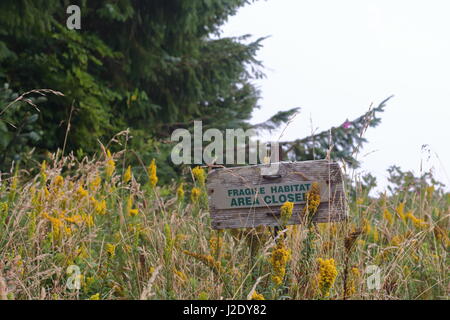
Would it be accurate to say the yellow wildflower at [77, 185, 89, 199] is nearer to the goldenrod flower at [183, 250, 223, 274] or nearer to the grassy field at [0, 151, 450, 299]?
the grassy field at [0, 151, 450, 299]

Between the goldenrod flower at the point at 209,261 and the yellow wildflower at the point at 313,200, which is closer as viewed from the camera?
the goldenrod flower at the point at 209,261

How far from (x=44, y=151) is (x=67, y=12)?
64.9 inches

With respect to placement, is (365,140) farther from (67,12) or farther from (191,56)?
(67,12)

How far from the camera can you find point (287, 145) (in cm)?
831

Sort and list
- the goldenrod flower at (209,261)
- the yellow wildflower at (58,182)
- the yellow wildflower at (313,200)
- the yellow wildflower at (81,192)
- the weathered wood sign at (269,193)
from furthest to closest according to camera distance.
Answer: the yellow wildflower at (58,182)
the yellow wildflower at (81,192)
the weathered wood sign at (269,193)
the yellow wildflower at (313,200)
the goldenrod flower at (209,261)

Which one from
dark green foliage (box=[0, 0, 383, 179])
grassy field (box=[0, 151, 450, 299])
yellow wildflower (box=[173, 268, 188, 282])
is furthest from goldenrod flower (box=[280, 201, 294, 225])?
dark green foliage (box=[0, 0, 383, 179])

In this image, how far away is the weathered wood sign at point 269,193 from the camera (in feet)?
8.07

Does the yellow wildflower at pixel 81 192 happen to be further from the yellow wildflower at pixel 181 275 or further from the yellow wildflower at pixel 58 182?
the yellow wildflower at pixel 181 275

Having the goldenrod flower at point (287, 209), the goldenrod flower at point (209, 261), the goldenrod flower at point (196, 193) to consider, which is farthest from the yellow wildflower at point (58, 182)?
the goldenrod flower at point (287, 209)

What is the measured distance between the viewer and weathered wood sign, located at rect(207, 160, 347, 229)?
8.07 ft

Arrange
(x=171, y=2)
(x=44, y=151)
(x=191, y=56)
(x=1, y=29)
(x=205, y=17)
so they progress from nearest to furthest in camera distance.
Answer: (x=1, y=29)
(x=44, y=151)
(x=171, y=2)
(x=205, y=17)
(x=191, y=56)

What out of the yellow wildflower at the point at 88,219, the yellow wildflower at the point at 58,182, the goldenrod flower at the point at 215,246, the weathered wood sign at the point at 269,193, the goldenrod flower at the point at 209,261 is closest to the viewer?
the goldenrod flower at the point at 209,261

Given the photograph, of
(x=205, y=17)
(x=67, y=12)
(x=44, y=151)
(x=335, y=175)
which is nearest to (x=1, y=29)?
(x=67, y=12)

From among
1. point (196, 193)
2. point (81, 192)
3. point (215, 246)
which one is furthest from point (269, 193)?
point (81, 192)
